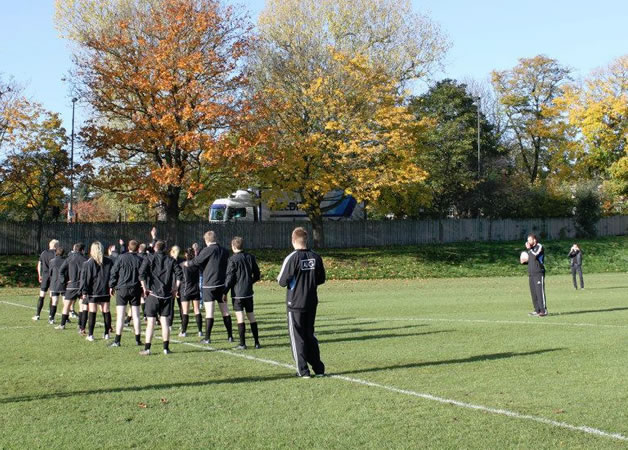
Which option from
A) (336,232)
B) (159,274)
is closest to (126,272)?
(159,274)

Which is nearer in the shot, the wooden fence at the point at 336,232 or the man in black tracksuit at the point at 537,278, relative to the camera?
the man in black tracksuit at the point at 537,278

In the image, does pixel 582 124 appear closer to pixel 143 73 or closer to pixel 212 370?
pixel 143 73

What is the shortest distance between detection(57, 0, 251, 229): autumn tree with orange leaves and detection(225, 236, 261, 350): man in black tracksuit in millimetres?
23658

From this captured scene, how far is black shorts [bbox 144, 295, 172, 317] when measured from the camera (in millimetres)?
14156

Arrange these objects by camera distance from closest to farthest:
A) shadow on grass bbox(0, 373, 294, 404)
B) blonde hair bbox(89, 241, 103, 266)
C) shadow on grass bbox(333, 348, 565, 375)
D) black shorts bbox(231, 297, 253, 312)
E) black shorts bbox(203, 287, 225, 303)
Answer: shadow on grass bbox(0, 373, 294, 404)
shadow on grass bbox(333, 348, 565, 375)
black shorts bbox(231, 297, 253, 312)
black shorts bbox(203, 287, 225, 303)
blonde hair bbox(89, 241, 103, 266)

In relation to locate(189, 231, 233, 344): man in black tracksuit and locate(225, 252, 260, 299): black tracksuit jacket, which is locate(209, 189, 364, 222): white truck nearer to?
locate(189, 231, 233, 344): man in black tracksuit

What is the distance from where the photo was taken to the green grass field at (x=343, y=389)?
7.87 meters

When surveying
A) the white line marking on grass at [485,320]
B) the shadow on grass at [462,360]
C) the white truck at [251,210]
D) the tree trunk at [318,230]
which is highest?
the white truck at [251,210]

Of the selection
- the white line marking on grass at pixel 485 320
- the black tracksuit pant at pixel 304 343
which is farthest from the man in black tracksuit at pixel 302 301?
the white line marking on grass at pixel 485 320

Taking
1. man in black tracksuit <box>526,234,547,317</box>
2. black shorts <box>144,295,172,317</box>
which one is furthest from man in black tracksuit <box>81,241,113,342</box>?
man in black tracksuit <box>526,234,547,317</box>

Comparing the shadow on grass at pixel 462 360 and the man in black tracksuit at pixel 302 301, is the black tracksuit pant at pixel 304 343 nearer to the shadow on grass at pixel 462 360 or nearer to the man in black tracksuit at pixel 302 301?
the man in black tracksuit at pixel 302 301

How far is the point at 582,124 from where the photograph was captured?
65.4 m

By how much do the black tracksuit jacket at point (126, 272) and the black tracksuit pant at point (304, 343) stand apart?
15.6 ft

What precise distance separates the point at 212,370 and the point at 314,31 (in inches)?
1507
